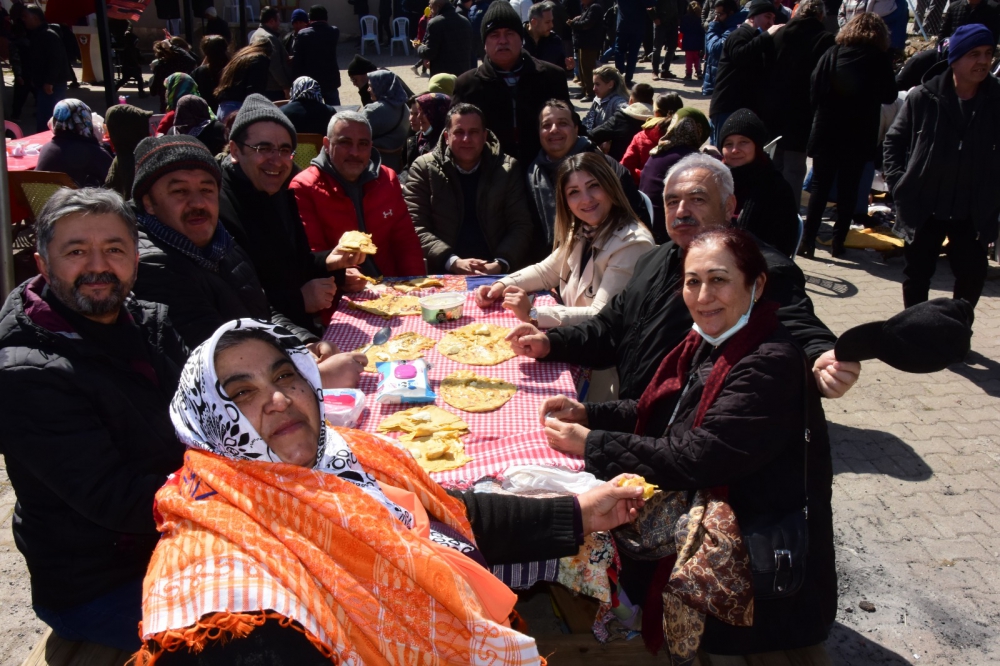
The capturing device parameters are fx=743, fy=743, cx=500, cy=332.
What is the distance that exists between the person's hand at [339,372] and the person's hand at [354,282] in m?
1.27

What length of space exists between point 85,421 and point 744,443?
1.97 metres

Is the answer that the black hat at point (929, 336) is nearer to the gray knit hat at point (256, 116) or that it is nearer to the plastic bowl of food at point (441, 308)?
the plastic bowl of food at point (441, 308)

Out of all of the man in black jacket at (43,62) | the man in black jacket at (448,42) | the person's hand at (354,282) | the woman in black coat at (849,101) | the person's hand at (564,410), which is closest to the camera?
the person's hand at (564,410)

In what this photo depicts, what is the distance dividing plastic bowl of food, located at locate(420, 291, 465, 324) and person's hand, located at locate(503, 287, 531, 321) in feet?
0.82

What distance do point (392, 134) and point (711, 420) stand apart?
5924 mm

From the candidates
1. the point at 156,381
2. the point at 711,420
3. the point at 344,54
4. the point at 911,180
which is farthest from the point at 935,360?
the point at 344,54

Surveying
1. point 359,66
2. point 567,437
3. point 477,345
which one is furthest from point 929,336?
point 359,66

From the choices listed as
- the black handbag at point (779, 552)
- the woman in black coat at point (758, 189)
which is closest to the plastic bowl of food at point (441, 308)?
the woman in black coat at point (758, 189)

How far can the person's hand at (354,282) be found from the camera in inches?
172

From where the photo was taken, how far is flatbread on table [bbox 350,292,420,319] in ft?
13.3

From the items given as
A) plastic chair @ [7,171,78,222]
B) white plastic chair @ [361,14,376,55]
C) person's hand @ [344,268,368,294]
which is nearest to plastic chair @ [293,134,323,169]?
plastic chair @ [7,171,78,222]

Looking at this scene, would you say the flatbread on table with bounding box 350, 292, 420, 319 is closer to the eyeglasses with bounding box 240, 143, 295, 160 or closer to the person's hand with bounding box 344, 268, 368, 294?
the person's hand with bounding box 344, 268, 368, 294

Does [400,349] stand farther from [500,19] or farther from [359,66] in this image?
[359,66]

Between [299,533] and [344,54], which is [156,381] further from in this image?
[344,54]
